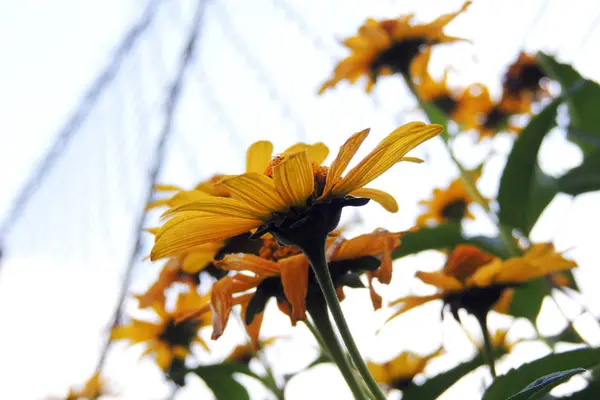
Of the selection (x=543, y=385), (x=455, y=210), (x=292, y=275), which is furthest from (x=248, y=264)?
(x=455, y=210)

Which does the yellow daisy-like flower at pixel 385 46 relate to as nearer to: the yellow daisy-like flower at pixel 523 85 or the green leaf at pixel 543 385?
the yellow daisy-like flower at pixel 523 85

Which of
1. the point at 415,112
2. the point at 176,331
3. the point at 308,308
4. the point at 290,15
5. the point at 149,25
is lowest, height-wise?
the point at 308,308

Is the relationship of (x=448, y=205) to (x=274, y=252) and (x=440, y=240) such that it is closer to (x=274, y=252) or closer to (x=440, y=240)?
(x=440, y=240)

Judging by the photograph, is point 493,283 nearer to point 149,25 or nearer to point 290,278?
point 290,278

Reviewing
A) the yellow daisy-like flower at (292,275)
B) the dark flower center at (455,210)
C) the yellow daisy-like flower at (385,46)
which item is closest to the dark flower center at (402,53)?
the yellow daisy-like flower at (385,46)

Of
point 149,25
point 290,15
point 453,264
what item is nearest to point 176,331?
point 453,264

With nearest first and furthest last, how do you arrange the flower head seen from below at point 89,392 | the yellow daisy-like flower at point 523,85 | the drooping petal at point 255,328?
the drooping petal at point 255,328, the flower head seen from below at point 89,392, the yellow daisy-like flower at point 523,85
